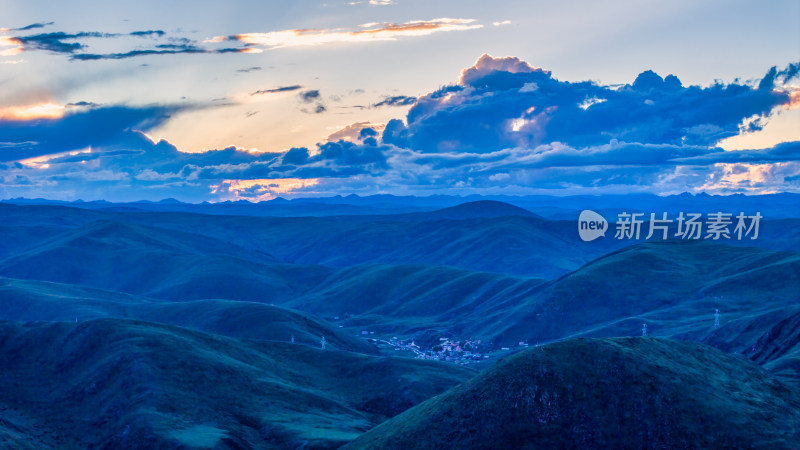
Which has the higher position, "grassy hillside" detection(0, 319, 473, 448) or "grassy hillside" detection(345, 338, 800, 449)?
"grassy hillside" detection(345, 338, 800, 449)

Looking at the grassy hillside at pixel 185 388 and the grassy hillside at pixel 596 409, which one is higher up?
the grassy hillside at pixel 596 409

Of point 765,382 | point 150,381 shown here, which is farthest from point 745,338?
point 150,381

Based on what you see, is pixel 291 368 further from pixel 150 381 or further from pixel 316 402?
pixel 150 381

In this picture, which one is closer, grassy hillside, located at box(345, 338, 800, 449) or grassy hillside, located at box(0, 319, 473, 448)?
grassy hillside, located at box(345, 338, 800, 449)

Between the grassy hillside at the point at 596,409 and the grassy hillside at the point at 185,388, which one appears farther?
the grassy hillside at the point at 185,388
